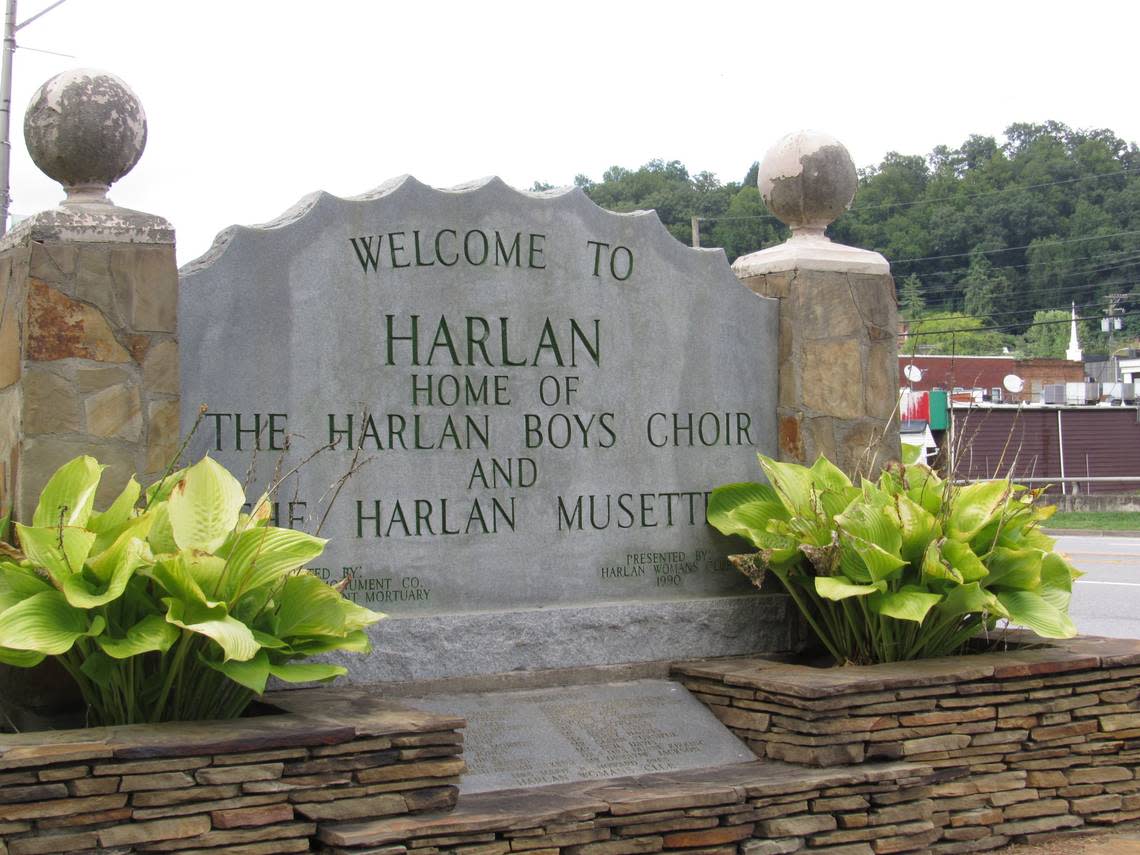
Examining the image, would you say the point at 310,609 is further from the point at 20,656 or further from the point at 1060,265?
the point at 1060,265

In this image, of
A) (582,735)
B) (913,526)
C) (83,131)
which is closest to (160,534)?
(83,131)

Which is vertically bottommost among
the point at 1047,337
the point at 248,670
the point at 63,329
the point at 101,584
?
the point at 248,670

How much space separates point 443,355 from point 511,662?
124 centimetres

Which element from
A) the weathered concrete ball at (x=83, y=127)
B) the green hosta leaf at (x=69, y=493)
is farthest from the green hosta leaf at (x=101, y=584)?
the weathered concrete ball at (x=83, y=127)

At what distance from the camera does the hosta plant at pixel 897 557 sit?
5.48m

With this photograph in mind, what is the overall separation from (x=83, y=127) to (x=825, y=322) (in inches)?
131

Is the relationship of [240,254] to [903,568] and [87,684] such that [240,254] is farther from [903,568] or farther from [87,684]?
[903,568]

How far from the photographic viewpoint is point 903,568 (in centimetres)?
561

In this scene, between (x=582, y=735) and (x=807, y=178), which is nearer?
(x=582, y=735)

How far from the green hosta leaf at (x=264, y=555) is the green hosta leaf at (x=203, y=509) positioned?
0.07m

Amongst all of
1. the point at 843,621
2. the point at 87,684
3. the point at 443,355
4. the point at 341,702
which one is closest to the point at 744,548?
the point at 843,621

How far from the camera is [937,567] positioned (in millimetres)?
5418

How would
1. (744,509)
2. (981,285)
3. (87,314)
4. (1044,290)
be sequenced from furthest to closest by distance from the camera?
(1044,290), (981,285), (744,509), (87,314)

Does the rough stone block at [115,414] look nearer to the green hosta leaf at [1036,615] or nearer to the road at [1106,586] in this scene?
the green hosta leaf at [1036,615]
